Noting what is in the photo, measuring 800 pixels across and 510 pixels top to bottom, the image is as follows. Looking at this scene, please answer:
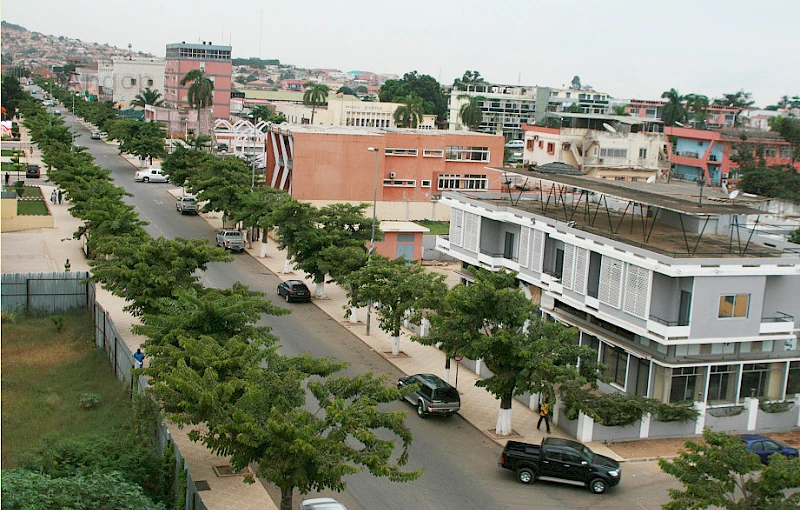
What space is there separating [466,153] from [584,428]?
1964 inches

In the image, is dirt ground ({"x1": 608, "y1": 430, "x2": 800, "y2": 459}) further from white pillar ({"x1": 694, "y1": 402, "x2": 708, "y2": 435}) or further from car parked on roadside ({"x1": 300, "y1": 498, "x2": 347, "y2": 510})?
car parked on roadside ({"x1": 300, "y1": 498, "x2": 347, "y2": 510})

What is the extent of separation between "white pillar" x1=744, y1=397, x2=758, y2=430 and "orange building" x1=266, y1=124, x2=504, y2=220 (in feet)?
124

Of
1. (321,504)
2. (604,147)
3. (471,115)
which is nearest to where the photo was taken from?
(321,504)

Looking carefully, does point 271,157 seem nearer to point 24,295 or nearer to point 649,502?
point 24,295

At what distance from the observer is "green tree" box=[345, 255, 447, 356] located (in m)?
34.8

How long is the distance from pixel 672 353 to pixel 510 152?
10740cm

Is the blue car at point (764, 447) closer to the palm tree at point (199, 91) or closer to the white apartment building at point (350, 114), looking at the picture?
the white apartment building at point (350, 114)

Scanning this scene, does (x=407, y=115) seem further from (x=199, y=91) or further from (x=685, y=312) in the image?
(x=685, y=312)

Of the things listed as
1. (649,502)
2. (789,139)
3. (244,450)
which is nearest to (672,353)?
(649,502)

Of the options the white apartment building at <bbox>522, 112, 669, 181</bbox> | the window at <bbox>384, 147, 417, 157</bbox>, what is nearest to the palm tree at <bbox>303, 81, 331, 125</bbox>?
the white apartment building at <bbox>522, 112, 669, 181</bbox>

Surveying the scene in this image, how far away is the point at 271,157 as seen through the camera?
77438 mm

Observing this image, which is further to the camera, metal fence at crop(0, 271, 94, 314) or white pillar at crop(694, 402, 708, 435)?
metal fence at crop(0, 271, 94, 314)

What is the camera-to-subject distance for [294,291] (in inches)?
1844

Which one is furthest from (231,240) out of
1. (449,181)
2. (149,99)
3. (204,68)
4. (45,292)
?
(149,99)
